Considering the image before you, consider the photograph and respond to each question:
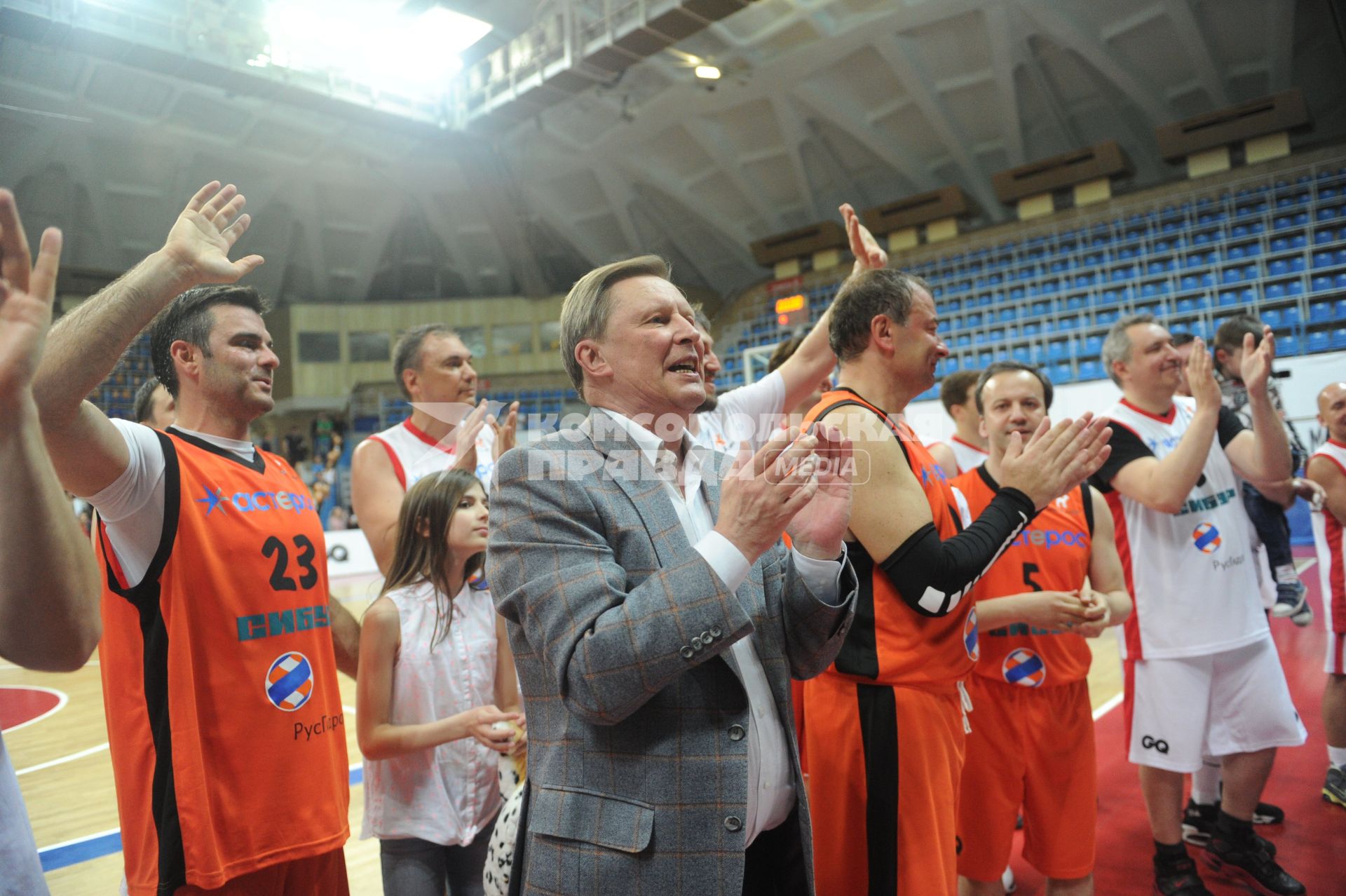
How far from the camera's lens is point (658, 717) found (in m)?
1.46

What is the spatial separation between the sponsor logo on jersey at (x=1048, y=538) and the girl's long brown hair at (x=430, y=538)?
6.53 ft

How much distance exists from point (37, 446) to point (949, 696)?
2.06 m

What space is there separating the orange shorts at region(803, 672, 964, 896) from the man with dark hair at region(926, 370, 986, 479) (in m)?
2.55

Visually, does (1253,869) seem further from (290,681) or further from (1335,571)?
(290,681)

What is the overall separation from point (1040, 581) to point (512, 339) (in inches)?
778

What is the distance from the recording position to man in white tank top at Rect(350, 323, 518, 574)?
3.31 meters

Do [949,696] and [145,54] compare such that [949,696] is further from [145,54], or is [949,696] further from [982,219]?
[982,219]

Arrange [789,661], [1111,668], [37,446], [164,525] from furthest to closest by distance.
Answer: [1111,668]
[164,525]
[789,661]
[37,446]

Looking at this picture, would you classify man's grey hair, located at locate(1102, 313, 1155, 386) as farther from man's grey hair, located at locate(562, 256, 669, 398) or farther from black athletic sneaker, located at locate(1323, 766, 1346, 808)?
man's grey hair, located at locate(562, 256, 669, 398)

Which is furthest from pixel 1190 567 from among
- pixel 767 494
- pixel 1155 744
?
pixel 767 494

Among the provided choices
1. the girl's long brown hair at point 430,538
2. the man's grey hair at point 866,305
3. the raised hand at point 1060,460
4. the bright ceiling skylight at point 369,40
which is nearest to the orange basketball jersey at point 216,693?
the girl's long brown hair at point 430,538

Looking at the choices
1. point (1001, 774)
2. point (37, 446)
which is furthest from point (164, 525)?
point (1001, 774)

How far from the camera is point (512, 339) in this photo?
70.9 feet

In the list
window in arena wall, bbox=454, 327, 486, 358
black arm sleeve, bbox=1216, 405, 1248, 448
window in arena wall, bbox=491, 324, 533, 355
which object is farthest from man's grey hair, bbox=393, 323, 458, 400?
window in arena wall, bbox=454, 327, 486, 358
